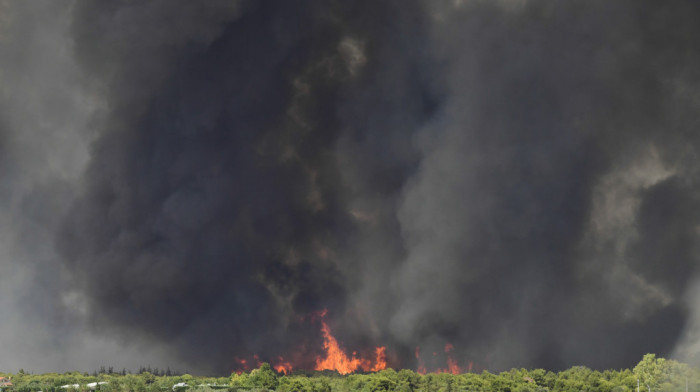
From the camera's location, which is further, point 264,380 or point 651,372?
point 264,380

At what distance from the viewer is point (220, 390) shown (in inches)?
7485

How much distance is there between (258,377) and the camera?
195375 millimetres

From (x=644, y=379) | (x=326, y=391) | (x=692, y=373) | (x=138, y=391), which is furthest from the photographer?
(x=326, y=391)

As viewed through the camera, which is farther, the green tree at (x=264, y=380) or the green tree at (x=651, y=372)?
the green tree at (x=264, y=380)

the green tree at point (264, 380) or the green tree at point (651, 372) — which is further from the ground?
the green tree at point (264, 380)

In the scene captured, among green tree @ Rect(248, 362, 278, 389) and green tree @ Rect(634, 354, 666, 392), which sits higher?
green tree @ Rect(248, 362, 278, 389)

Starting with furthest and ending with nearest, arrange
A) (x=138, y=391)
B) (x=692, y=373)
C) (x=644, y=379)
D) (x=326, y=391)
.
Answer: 1. (x=326, y=391)
2. (x=138, y=391)
3. (x=644, y=379)
4. (x=692, y=373)

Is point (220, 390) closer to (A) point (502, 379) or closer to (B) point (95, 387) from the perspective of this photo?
(B) point (95, 387)

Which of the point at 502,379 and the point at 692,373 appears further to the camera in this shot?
the point at 502,379

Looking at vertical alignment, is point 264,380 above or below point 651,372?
above

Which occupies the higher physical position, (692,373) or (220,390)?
(220,390)

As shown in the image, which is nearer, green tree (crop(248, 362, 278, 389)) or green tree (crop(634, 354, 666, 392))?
green tree (crop(634, 354, 666, 392))

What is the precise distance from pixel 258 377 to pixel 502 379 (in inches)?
2737

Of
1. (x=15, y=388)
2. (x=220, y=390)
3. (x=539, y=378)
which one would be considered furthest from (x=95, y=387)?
(x=539, y=378)
